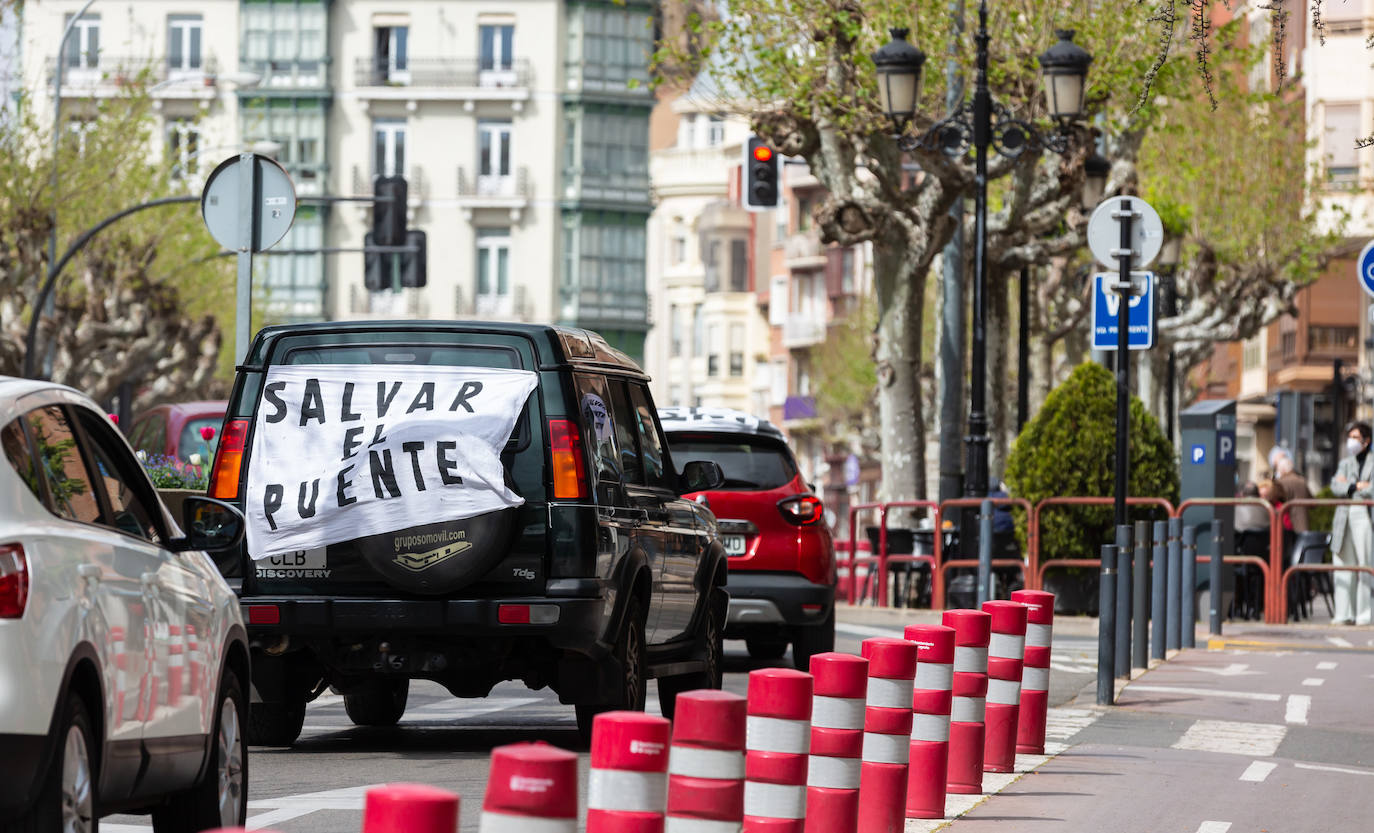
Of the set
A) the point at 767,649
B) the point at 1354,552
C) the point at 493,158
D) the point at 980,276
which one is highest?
the point at 493,158

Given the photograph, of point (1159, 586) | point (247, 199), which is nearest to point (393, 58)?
point (1159, 586)

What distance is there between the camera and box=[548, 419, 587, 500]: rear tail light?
448 inches

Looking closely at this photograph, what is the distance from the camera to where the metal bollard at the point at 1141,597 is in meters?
17.1

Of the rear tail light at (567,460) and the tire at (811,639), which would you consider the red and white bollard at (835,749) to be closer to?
Answer: the rear tail light at (567,460)

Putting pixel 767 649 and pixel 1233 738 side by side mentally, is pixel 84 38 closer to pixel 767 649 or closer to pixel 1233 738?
pixel 767 649

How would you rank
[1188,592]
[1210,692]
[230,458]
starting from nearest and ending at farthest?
[230,458], [1210,692], [1188,592]

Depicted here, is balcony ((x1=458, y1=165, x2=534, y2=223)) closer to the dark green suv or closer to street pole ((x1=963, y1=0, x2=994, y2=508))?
street pole ((x1=963, y1=0, x2=994, y2=508))

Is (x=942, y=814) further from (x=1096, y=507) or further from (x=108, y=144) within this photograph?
(x=108, y=144)

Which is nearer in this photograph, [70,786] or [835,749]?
[70,786]

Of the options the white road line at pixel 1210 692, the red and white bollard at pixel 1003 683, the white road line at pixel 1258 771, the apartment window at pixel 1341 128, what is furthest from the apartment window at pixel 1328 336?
the red and white bollard at pixel 1003 683

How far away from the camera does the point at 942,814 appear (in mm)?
9594

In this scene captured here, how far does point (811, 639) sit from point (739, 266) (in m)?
93.6

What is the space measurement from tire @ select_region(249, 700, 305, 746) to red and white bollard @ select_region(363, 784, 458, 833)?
792 centimetres

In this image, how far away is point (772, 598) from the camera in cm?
1672
